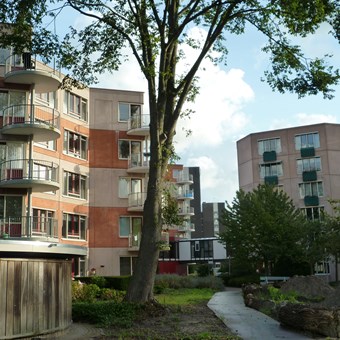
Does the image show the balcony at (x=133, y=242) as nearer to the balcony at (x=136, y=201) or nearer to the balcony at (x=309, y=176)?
the balcony at (x=136, y=201)

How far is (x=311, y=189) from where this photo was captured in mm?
61094

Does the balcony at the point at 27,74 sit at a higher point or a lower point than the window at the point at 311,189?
higher

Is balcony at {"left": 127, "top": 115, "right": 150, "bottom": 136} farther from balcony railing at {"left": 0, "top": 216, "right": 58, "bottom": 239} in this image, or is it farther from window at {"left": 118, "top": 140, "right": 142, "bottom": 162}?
balcony railing at {"left": 0, "top": 216, "right": 58, "bottom": 239}

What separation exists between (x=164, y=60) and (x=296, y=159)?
4669cm

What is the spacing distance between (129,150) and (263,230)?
12244 millimetres

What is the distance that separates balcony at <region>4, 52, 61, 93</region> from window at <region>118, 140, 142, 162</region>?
9.23 metres

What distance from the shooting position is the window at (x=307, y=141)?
61.4 m

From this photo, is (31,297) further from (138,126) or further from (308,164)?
(308,164)

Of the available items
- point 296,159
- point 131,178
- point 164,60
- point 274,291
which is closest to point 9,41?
point 164,60

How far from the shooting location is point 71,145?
3878cm

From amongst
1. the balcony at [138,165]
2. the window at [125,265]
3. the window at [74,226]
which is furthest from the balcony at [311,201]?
the window at [74,226]

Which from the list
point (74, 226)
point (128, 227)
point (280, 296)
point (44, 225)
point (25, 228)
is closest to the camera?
point (280, 296)

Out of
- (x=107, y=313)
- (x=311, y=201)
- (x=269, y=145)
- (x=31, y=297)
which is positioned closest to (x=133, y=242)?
(x=107, y=313)

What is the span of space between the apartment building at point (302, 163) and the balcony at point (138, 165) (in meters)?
22.8
